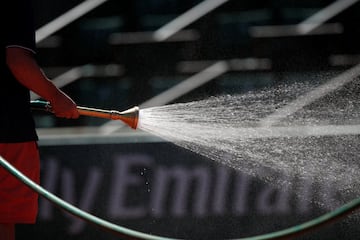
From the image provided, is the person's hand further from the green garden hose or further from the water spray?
the green garden hose

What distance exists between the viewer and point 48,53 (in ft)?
20.1

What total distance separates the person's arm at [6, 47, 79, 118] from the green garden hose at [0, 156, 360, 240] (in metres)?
0.33

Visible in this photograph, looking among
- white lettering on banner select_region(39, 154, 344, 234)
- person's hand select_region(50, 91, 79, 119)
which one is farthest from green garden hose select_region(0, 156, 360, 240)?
white lettering on banner select_region(39, 154, 344, 234)

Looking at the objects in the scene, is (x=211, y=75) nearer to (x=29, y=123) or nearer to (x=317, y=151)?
(x=317, y=151)

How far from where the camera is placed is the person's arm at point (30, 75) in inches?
146

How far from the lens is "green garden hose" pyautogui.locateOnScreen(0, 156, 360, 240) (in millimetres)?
3207

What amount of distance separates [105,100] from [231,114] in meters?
0.99

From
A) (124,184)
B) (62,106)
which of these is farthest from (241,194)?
(62,106)

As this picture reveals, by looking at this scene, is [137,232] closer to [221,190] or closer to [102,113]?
[102,113]

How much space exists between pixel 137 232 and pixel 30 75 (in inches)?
31.1

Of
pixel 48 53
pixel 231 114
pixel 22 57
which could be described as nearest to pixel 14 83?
pixel 22 57

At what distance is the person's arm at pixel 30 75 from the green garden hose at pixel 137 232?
1.10ft

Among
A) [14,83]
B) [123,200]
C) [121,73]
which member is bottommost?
[123,200]

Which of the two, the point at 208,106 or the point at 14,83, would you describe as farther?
the point at 208,106
